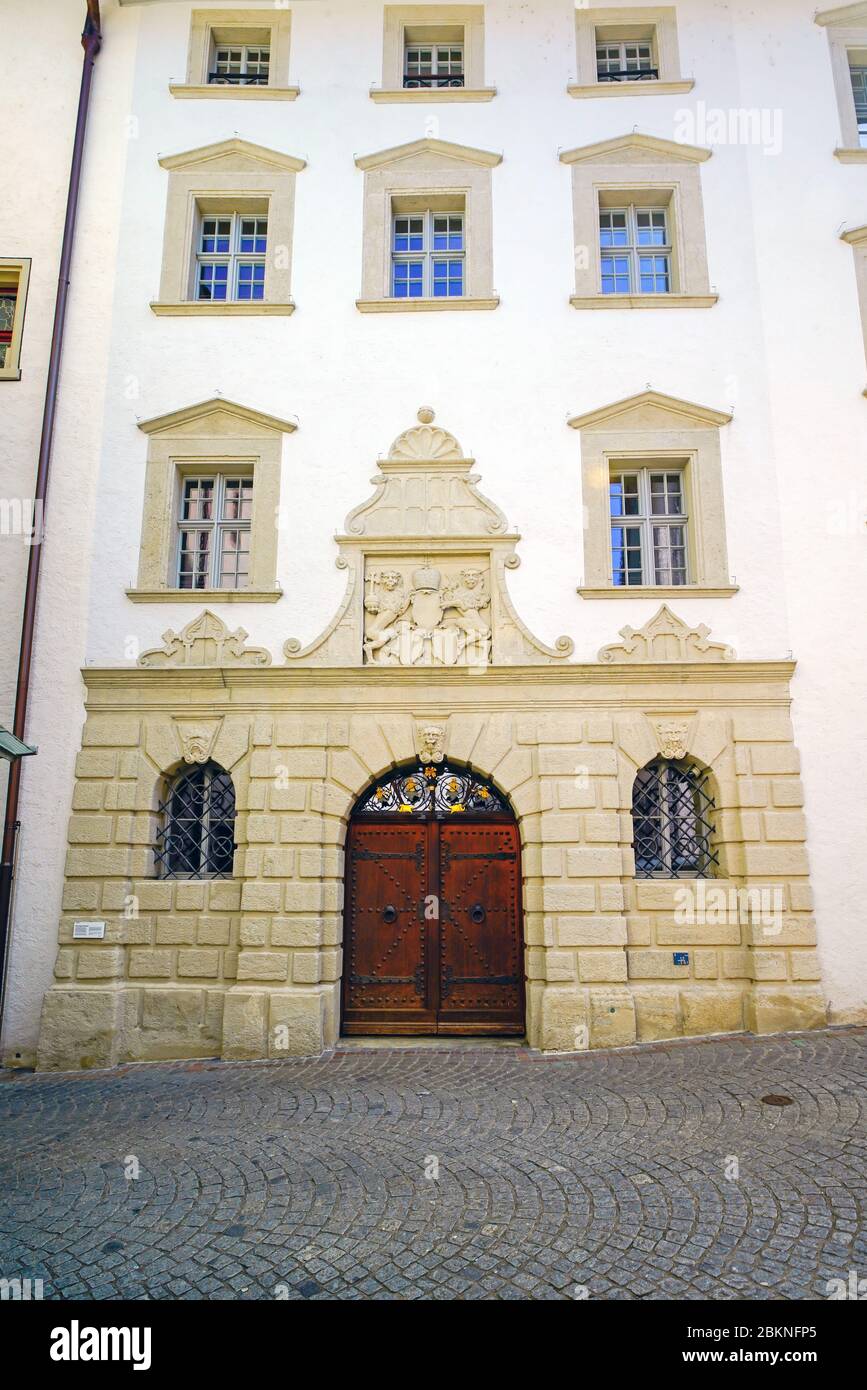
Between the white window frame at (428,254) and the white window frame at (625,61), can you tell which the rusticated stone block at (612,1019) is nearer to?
the white window frame at (428,254)

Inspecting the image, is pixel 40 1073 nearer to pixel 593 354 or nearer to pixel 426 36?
pixel 593 354

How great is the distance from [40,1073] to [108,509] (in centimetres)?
661

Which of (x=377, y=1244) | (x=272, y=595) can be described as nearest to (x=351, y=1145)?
(x=377, y=1244)

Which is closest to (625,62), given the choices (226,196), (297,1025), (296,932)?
(226,196)

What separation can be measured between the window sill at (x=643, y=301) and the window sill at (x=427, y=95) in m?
3.48

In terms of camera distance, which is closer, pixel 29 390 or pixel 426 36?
pixel 29 390

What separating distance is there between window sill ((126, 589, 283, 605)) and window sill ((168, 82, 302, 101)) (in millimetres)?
7392

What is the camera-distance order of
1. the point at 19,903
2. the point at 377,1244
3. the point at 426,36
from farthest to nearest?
the point at 426,36
the point at 19,903
the point at 377,1244

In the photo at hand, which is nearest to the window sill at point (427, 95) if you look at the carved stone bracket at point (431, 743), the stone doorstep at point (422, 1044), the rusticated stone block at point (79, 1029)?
the carved stone bracket at point (431, 743)

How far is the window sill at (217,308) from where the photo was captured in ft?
35.6
